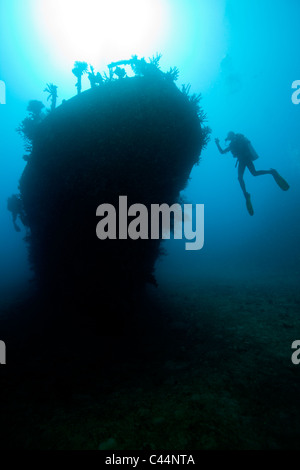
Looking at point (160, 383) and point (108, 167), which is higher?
point (108, 167)

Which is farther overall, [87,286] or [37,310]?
[37,310]

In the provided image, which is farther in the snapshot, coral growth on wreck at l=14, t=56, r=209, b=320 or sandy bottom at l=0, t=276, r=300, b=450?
coral growth on wreck at l=14, t=56, r=209, b=320

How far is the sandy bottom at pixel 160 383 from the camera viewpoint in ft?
10.5

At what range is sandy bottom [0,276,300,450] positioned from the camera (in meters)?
3.19

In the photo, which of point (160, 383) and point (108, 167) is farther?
point (108, 167)

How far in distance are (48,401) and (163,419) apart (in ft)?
7.11

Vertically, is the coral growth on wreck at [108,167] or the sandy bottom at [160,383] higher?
the coral growth on wreck at [108,167]

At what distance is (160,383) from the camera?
4.44m

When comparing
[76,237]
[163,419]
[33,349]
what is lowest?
[163,419]

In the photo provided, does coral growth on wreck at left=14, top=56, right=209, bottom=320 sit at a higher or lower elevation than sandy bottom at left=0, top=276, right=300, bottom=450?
higher

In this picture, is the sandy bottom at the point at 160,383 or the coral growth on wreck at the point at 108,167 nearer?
the sandy bottom at the point at 160,383
